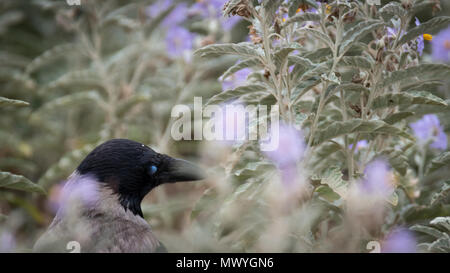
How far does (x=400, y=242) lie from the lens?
2.31 meters

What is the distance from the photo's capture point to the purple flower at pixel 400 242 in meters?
2.25

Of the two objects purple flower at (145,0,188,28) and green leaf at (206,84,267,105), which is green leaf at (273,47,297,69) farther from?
purple flower at (145,0,188,28)

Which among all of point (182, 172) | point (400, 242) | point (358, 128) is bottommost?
point (400, 242)

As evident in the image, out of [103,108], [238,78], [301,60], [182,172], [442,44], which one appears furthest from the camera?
[103,108]

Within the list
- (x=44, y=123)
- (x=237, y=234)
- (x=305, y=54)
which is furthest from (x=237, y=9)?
(x=44, y=123)

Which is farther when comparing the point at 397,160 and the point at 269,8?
the point at 397,160

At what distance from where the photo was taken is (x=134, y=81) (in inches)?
155

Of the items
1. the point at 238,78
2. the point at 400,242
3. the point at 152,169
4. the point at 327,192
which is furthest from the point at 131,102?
the point at 400,242

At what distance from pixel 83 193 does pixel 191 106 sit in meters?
1.47

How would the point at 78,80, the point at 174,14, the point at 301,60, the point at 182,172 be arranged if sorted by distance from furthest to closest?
the point at 174,14 < the point at 78,80 < the point at 182,172 < the point at 301,60

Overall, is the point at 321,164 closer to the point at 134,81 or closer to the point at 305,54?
the point at 305,54

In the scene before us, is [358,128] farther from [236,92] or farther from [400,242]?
[400,242]

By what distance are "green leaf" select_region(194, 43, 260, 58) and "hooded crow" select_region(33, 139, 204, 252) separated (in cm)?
53

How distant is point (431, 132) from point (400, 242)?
643 mm
